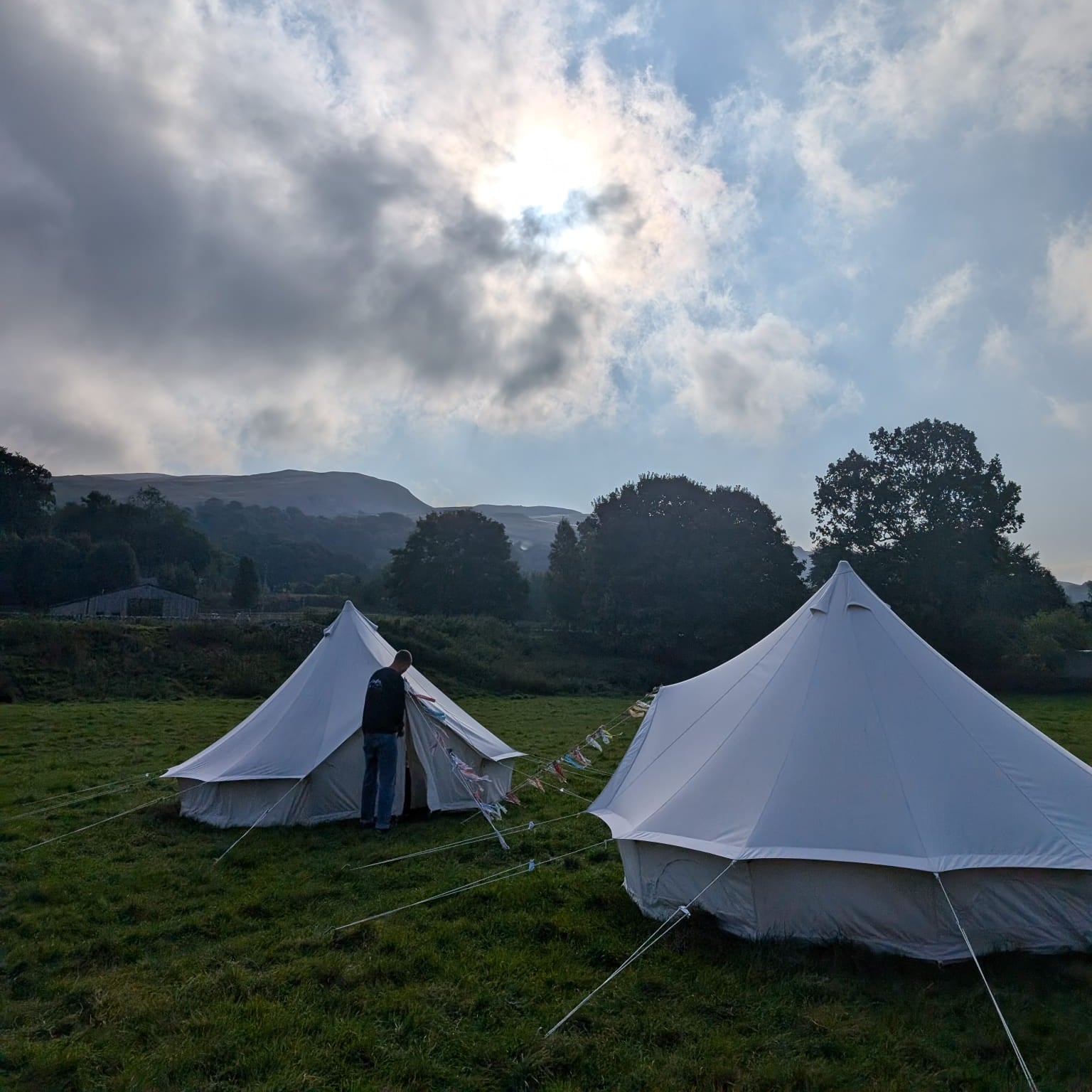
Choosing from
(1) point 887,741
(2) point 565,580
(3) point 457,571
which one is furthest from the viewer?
(3) point 457,571

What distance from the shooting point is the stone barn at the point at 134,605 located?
41281 mm

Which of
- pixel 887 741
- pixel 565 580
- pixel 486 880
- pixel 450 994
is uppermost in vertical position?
pixel 565 580

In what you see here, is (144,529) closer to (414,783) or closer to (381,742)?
(414,783)

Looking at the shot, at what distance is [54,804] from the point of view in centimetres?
966

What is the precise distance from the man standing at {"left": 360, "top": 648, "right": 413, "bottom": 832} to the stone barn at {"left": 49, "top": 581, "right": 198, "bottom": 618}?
33.8 m

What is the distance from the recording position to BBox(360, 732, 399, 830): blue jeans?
27.7 ft

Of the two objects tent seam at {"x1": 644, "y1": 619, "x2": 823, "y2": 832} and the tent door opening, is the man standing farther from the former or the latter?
tent seam at {"x1": 644, "y1": 619, "x2": 823, "y2": 832}

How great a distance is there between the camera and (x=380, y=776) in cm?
859

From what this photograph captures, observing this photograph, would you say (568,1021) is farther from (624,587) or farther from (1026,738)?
(624,587)

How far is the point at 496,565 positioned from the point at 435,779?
4127cm

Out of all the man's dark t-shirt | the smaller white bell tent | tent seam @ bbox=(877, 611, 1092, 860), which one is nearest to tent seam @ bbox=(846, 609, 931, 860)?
tent seam @ bbox=(877, 611, 1092, 860)

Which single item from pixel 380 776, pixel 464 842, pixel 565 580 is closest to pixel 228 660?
pixel 380 776

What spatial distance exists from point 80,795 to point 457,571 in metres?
39.6

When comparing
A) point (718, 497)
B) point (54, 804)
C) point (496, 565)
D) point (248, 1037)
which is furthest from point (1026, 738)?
point (496, 565)
